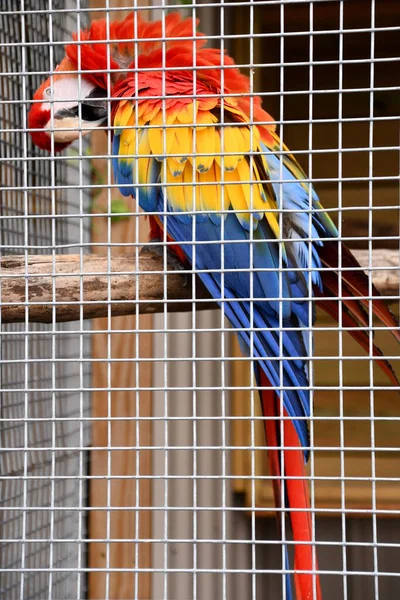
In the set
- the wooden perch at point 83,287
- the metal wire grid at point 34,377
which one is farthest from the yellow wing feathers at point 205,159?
the metal wire grid at point 34,377

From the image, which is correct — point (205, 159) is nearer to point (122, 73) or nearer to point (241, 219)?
point (241, 219)

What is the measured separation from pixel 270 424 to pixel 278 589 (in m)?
0.77

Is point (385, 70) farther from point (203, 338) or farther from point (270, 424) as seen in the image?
point (270, 424)

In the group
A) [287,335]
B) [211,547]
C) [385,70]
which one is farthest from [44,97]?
[211,547]

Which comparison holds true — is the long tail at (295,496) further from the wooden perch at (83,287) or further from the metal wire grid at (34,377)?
the metal wire grid at (34,377)

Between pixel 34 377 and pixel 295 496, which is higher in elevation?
pixel 34 377

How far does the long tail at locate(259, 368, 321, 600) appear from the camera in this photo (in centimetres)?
68

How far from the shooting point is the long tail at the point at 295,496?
68cm

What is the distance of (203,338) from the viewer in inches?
54.7

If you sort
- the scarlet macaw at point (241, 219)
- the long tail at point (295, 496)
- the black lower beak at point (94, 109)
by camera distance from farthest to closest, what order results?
the black lower beak at point (94, 109), the scarlet macaw at point (241, 219), the long tail at point (295, 496)

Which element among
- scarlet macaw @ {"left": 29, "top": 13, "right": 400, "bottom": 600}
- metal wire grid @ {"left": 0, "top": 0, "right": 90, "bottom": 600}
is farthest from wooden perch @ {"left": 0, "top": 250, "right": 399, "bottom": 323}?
metal wire grid @ {"left": 0, "top": 0, "right": 90, "bottom": 600}

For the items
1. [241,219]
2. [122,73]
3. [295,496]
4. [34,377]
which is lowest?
[295,496]

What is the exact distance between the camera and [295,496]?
0.76 meters

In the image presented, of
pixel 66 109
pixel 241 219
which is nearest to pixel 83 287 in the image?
pixel 241 219
